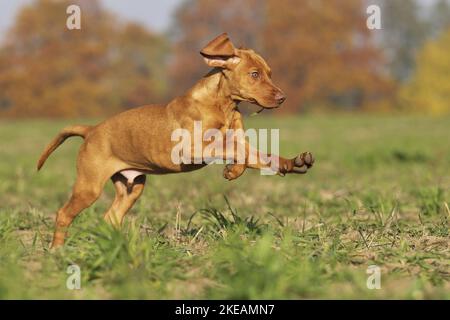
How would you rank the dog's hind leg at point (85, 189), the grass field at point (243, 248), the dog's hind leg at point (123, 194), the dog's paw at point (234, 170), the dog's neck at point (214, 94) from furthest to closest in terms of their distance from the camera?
the dog's hind leg at point (123, 194)
the dog's hind leg at point (85, 189)
the dog's neck at point (214, 94)
the dog's paw at point (234, 170)
the grass field at point (243, 248)

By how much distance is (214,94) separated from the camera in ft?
18.6

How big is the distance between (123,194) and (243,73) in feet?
5.23

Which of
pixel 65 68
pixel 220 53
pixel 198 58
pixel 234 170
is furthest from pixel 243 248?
pixel 198 58

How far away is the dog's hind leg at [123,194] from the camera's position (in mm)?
6324

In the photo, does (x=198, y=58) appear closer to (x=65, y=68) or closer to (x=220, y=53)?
(x=65, y=68)

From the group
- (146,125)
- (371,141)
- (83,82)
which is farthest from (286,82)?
(146,125)

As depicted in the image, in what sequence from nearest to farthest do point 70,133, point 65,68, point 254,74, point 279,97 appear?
point 279,97 < point 254,74 < point 70,133 < point 65,68

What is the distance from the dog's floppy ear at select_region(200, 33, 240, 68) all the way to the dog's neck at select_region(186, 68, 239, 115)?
3.8 inches

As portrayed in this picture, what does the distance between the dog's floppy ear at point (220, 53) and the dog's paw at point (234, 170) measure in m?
0.84

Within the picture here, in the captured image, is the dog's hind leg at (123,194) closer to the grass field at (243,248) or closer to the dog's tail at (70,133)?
the grass field at (243,248)

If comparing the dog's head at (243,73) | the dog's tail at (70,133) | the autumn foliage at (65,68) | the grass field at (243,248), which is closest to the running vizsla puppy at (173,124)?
the dog's head at (243,73)

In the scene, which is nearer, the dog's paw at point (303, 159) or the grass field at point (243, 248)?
the grass field at point (243, 248)

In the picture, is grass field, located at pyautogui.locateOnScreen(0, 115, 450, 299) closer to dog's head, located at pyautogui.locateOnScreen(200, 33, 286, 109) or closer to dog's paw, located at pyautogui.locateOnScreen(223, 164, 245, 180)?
dog's paw, located at pyautogui.locateOnScreen(223, 164, 245, 180)
